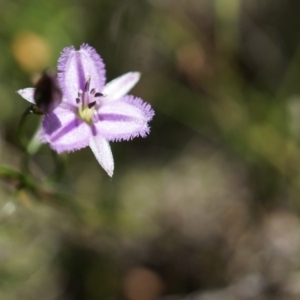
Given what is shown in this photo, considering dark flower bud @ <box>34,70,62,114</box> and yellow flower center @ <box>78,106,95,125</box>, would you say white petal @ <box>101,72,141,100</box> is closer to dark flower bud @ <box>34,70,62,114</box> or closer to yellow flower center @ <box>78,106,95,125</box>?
yellow flower center @ <box>78,106,95,125</box>

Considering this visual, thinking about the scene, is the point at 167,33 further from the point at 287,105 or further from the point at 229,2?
the point at 287,105

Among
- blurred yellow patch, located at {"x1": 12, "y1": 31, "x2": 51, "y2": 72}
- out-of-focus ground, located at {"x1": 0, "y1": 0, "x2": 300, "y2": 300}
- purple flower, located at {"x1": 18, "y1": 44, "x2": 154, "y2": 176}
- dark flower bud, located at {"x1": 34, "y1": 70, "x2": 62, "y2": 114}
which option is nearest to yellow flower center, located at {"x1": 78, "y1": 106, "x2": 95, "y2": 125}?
purple flower, located at {"x1": 18, "y1": 44, "x2": 154, "y2": 176}

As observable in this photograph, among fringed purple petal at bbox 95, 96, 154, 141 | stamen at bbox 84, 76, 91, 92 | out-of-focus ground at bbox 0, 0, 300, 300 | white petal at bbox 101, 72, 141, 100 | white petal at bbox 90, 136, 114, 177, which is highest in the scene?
out-of-focus ground at bbox 0, 0, 300, 300

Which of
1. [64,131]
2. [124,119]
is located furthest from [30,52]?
[64,131]

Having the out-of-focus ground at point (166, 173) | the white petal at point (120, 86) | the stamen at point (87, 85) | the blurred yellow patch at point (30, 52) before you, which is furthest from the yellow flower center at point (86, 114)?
the blurred yellow patch at point (30, 52)

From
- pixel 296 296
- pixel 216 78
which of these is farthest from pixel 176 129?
pixel 296 296

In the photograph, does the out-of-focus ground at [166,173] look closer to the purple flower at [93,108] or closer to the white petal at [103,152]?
the purple flower at [93,108]
